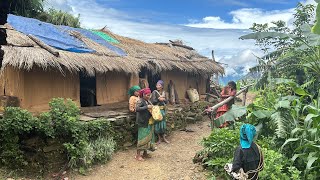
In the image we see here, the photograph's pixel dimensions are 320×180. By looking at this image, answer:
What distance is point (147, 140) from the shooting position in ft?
26.0

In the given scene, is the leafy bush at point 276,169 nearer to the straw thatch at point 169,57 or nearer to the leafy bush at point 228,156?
the leafy bush at point 228,156

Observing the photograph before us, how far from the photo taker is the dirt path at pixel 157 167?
280 inches

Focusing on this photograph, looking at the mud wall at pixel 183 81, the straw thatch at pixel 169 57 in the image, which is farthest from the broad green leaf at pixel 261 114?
the mud wall at pixel 183 81

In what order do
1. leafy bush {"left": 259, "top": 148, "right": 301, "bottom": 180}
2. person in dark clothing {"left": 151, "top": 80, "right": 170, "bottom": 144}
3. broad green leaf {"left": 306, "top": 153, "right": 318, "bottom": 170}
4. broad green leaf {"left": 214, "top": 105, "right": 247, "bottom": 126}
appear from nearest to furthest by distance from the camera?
leafy bush {"left": 259, "top": 148, "right": 301, "bottom": 180}, broad green leaf {"left": 306, "top": 153, "right": 318, "bottom": 170}, broad green leaf {"left": 214, "top": 105, "right": 247, "bottom": 126}, person in dark clothing {"left": 151, "top": 80, "right": 170, "bottom": 144}

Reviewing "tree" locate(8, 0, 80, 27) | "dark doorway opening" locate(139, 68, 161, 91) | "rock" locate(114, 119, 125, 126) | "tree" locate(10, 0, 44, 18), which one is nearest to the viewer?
"rock" locate(114, 119, 125, 126)

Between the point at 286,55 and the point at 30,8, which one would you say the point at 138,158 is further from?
the point at 30,8

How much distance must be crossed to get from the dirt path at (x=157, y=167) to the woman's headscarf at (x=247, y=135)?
2502 mm

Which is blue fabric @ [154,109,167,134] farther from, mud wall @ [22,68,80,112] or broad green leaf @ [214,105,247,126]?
mud wall @ [22,68,80,112]

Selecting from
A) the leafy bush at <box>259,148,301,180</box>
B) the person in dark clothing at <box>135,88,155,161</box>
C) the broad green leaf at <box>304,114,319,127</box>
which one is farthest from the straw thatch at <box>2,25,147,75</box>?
the broad green leaf at <box>304,114,319,127</box>

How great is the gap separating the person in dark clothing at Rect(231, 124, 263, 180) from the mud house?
5.37m

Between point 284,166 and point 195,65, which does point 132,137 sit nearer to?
point 284,166

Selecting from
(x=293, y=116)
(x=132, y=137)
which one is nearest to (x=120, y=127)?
(x=132, y=137)

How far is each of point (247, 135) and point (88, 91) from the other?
7.75 metres

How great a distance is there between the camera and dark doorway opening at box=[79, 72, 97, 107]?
11148 millimetres
